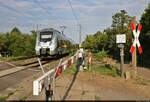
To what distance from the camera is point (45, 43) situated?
15.4 m

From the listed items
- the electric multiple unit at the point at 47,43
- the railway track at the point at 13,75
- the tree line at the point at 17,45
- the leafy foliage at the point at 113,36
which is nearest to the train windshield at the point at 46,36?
the electric multiple unit at the point at 47,43

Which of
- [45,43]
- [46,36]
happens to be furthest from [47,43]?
[46,36]

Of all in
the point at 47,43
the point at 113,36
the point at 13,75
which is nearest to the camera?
the point at 13,75

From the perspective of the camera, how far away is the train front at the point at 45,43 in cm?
1521

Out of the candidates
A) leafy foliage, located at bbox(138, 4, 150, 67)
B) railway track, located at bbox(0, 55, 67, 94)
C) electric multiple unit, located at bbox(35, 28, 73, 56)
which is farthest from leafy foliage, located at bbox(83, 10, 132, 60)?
railway track, located at bbox(0, 55, 67, 94)

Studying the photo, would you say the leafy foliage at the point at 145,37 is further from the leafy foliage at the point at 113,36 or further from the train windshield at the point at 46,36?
the train windshield at the point at 46,36

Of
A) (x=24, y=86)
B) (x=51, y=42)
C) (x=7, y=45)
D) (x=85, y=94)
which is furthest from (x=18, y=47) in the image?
(x=85, y=94)

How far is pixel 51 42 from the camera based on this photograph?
1530 cm

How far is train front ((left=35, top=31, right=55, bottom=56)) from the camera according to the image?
599 inches

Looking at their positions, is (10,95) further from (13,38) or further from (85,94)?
(13,38)

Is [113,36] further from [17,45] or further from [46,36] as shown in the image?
[17,45]

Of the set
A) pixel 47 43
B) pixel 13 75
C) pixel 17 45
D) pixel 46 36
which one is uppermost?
pixel 46 36

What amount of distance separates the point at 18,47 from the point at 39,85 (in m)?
28.6

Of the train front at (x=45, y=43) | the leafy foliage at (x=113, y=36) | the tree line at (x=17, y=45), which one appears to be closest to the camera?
the train front at (x=45, y=43)
